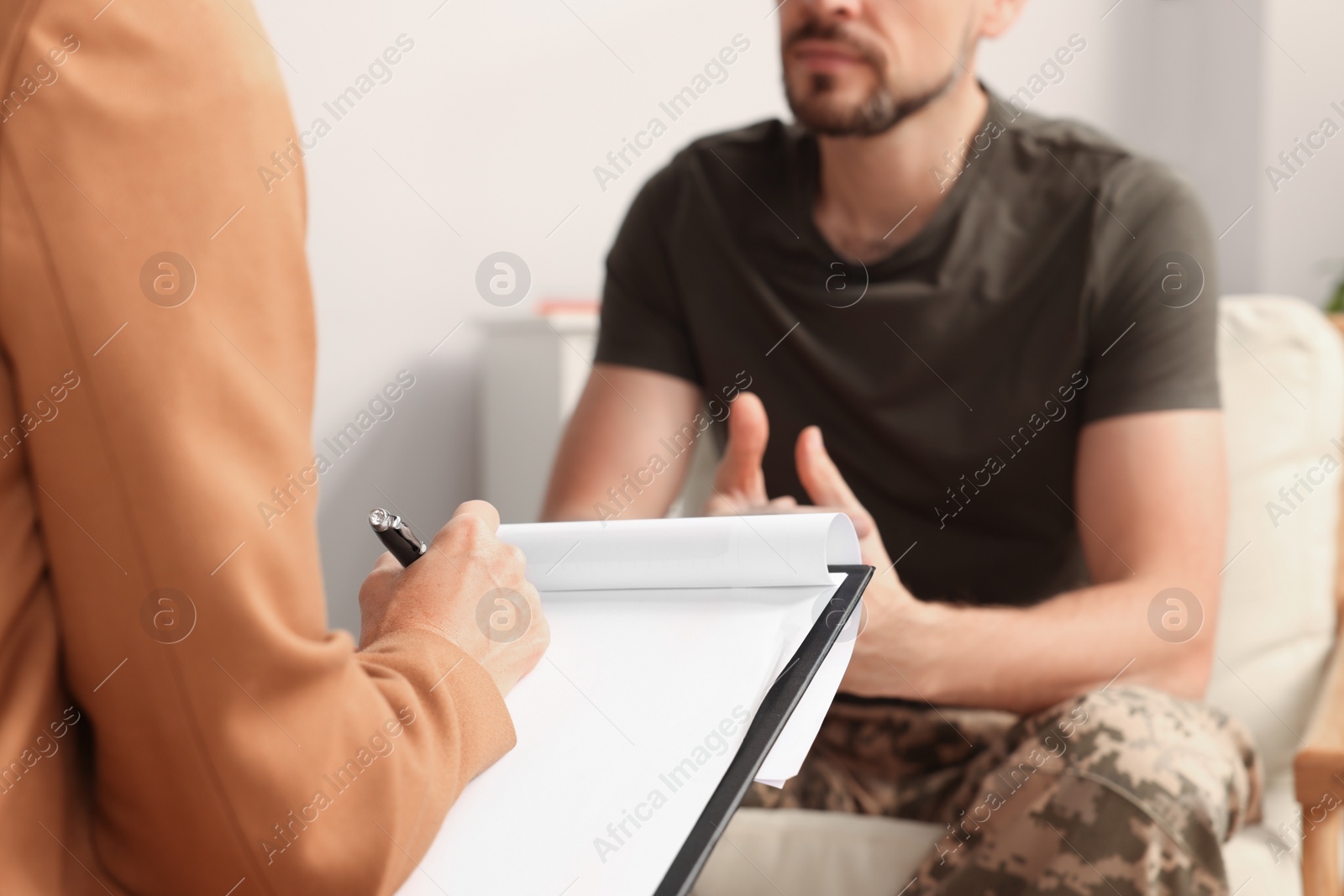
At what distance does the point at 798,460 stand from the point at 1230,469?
0.57 m

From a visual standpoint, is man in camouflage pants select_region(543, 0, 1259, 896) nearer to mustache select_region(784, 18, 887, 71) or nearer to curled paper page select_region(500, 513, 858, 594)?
mustache select_region(784, 18, 887, 71)

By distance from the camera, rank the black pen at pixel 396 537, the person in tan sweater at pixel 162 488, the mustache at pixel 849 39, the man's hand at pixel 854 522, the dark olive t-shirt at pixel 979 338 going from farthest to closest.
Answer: the mustache at pixel 849 39 → the dark olive t-shirt at pixel 979 338 → the man's hand at pixel 854 522 → the black pen at pixel 396 537 → the person in tan sweater at pixel 162 488

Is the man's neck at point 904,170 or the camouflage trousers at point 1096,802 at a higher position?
the man's neck at point 904,170

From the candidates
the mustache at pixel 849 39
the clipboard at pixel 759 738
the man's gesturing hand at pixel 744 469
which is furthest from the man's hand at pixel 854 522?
the mustache at pixel 849 39

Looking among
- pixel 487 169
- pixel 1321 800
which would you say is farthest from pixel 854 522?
pixel 487 169

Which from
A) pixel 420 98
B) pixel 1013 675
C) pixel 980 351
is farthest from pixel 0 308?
pixel 420 98

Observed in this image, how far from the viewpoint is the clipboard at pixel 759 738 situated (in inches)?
17.7

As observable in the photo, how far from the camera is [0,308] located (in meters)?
0.36

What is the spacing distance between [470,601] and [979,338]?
0.80 m

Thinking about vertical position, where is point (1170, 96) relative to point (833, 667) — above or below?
below

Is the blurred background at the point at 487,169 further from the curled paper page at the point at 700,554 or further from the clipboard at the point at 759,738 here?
the clipboard at the point at 759,738

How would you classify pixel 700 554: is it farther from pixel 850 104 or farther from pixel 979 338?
pixel 850 104

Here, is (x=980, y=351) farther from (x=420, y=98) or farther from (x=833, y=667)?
(x=420, y=98)

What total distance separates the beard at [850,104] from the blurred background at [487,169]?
2.25 feet
